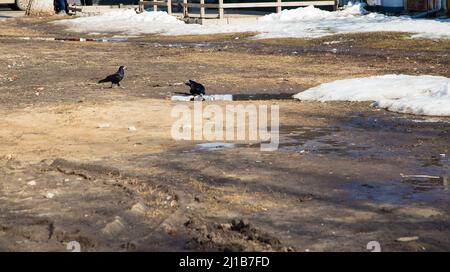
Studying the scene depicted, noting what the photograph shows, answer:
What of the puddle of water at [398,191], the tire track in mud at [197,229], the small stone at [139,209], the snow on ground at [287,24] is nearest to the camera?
the tire track in mud at [197,229]

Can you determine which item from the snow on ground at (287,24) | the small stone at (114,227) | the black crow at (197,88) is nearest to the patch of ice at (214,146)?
the small stone at (114,227)

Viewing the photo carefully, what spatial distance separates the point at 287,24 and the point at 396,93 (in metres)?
18.8

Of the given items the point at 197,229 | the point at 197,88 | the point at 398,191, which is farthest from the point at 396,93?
the point at 197,229

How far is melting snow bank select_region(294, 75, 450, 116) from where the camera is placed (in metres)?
13.5

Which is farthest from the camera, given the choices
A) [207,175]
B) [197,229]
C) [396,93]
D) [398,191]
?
[396,93]

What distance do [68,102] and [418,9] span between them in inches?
870

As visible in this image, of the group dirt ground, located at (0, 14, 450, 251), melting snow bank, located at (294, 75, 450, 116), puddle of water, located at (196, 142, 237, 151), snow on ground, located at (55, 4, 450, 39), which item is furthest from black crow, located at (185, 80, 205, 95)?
snow on ground, located at (55, 4, 450, 39)

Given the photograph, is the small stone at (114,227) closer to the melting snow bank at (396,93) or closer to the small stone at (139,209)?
the small stone at (139,209)

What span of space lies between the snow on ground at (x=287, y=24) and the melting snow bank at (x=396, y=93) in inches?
405

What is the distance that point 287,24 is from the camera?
33312 millimetres

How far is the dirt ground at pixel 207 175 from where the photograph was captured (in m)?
7.05

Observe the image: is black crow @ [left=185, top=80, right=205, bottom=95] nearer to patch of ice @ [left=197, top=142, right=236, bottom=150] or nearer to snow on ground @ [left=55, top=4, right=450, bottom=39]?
patch of ice @ [left=197, top=142, right=236, bottom=150]

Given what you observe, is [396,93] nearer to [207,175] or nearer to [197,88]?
[197,88]
